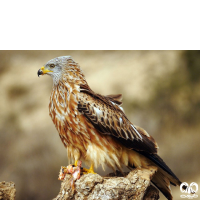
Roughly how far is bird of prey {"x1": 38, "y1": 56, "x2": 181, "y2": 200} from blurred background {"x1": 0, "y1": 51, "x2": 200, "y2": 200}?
209cm

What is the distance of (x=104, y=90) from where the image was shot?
578 centimetres

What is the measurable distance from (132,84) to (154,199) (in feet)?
9.56

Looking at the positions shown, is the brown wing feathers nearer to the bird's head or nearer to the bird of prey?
the bird of prey

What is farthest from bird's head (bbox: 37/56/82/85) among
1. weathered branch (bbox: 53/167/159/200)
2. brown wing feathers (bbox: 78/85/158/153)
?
weathered branch (bbox: 53/167/159/200)

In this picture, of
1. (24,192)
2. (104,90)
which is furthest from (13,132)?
(104,90)

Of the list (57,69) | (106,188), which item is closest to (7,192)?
(106,188)

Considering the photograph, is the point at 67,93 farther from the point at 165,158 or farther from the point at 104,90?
the point at 165,158

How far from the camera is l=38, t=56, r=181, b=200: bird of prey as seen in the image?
321 centimetres

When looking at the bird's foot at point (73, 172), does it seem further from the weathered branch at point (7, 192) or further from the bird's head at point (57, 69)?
the bird's head at point (57, 69)

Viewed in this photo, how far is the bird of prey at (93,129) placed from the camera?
10.5 feet

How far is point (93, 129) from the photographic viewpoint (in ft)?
10.6

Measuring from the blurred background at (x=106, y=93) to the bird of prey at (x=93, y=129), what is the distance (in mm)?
2089

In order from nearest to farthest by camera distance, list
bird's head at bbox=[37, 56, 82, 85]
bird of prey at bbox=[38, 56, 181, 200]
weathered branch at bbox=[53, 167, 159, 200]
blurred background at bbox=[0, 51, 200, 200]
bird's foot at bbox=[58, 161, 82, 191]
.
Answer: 1. weathered branch at bbox=[53, 167, 159, 200]
2. bird's foot at bbox=[58, 161, 82, 191]
3. bird of prey at bbox=[38, 56, 181, 200]
4. bird's head at bbox=[37, 56, 82, 85]
5. blurred background at bbox=[0, 51, 200, 200]

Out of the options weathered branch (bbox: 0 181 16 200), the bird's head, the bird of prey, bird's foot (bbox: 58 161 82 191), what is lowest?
weathered branch (bbox: 0 181 16 200)
